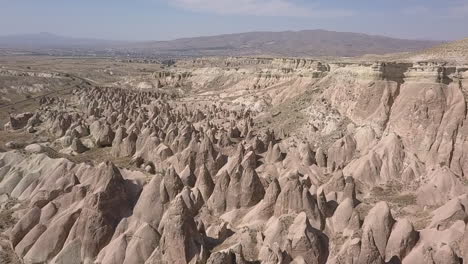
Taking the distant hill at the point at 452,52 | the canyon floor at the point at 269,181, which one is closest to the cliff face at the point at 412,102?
the canyon floor at the point at 269,181

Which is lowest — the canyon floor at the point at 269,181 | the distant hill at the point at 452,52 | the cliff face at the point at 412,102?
the canyon floor at the point at 269,181

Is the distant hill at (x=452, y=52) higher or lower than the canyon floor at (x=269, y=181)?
higher

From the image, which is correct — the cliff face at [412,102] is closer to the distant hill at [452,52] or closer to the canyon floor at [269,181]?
the canyon floor at [269,181]

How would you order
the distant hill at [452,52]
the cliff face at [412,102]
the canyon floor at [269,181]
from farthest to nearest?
the distant hill at [452,52], the cliff face at [412,102], the canyon floor at [269,181]

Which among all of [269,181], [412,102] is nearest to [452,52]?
[412,102]

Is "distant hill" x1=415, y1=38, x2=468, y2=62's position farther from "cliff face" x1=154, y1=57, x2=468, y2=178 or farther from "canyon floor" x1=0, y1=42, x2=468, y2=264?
"cliff face" x1=154, y1=57, x2=468, y2=178

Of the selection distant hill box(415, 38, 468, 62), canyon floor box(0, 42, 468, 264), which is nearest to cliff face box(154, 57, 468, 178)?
canyon floor box(0, 42, 468, 264)

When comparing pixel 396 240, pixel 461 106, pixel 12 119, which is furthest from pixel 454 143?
pixel 12 119

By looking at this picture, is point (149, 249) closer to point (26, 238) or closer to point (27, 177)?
point (26, 238)
